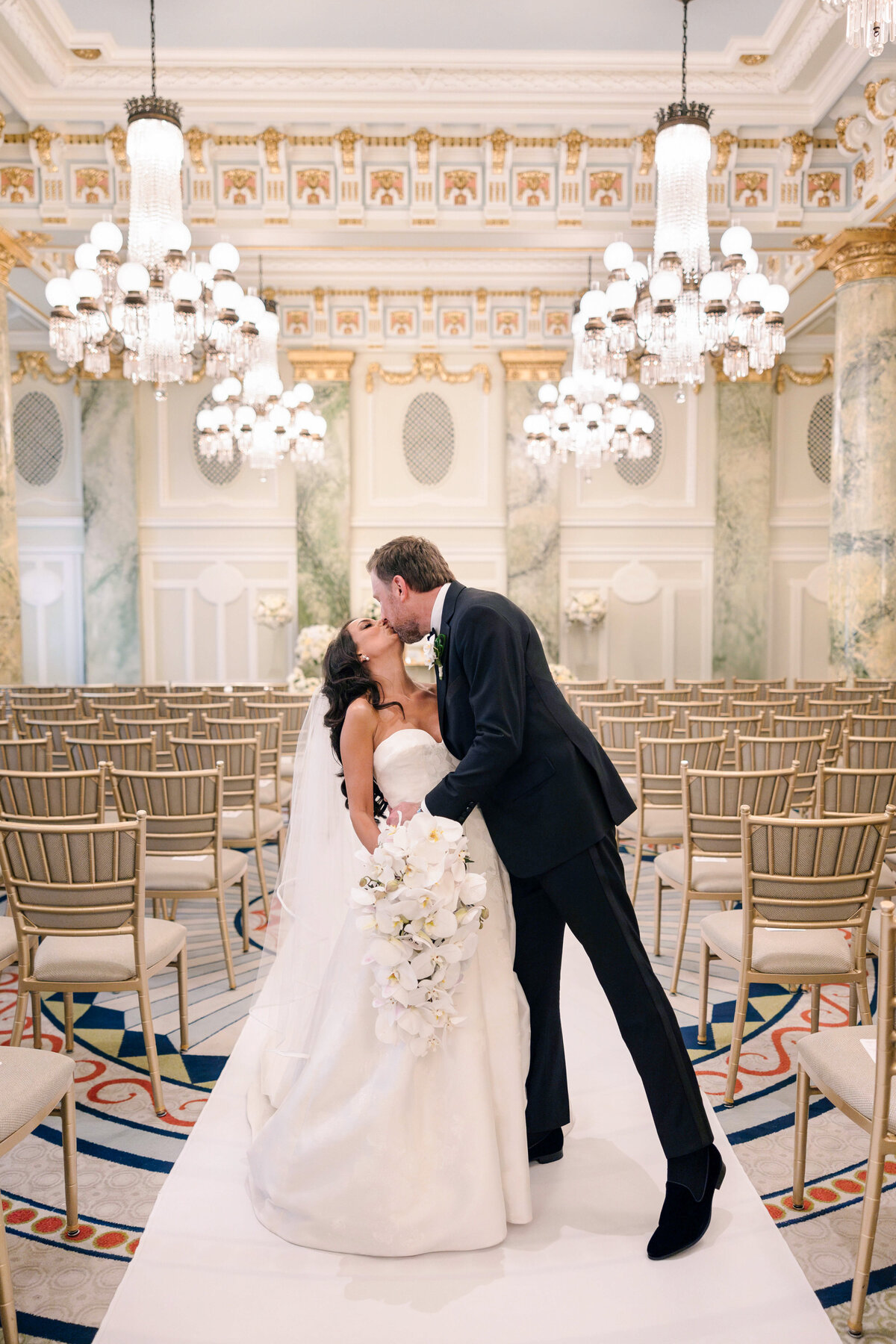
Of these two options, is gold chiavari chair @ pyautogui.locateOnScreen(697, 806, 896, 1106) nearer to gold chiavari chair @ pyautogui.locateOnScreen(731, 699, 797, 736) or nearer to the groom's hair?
the groom's hair

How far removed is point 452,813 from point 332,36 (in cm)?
686

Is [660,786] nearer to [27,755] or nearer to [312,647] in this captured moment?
[27,755]

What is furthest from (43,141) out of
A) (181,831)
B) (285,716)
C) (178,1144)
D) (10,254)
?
(178,1144)

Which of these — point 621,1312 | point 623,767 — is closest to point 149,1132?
point 621,1312

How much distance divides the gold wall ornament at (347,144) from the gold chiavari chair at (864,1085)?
7.47 metres

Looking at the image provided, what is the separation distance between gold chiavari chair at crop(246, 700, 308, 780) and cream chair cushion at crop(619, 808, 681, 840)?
2.30m

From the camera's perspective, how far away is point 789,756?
4859 millimetres

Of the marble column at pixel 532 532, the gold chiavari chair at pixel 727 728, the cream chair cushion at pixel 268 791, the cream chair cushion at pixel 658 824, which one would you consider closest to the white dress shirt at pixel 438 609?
the cream chair cushion at pixel 658 824

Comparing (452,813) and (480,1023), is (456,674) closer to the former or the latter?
(452,813)

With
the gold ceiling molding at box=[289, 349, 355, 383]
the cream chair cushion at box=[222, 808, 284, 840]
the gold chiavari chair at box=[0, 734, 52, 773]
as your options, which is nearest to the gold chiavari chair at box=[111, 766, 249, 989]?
the cream chair cushion at box=[222, 808, 284, 840]

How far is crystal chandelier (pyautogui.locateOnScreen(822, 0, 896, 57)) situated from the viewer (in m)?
3.02

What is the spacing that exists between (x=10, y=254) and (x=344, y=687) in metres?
Answer: 7.60

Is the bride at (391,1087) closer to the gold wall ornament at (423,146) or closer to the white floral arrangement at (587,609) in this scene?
the gold wall ornament at (423,146)

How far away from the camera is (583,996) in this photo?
12.6 ft
